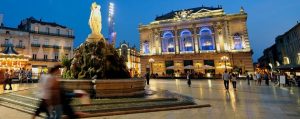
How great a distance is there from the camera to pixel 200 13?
43844mm

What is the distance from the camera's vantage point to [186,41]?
145 feet

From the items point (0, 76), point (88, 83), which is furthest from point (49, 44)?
point (88, 83)

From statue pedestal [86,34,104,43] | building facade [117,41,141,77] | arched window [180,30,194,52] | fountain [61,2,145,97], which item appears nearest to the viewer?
fountain [61,2,145,97]

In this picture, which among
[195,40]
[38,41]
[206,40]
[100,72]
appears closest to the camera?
[100,72]

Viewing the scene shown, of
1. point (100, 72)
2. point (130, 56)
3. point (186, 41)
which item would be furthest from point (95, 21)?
point (130, 56)

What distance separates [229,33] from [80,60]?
36.8 metres

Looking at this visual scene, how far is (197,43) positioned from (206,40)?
206cm

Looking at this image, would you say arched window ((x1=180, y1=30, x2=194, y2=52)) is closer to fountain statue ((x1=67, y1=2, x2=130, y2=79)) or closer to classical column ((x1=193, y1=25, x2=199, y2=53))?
classical column ((x1=193, y1=25, x2=199, y2=53))

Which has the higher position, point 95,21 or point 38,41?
point 38,41

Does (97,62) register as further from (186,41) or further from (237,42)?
(237,42)

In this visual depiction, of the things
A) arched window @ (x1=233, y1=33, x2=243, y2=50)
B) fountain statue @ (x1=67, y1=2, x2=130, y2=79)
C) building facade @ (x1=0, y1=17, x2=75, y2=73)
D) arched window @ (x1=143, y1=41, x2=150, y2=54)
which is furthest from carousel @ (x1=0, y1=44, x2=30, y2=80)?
arched window @ (x1=233, y1=33, x2=243, y2=50)

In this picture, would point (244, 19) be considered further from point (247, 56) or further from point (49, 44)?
point (49, 44)

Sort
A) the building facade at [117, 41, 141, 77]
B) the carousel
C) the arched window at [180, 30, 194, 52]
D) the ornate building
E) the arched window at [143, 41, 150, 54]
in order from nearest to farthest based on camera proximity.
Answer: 1. the carousel
2. the ornate building
3. the arched window at [180, 30, 194, 52]
4. the arched window at [143, 41, 150, 54]
5. the building facade at [117, 41, 141, 77]

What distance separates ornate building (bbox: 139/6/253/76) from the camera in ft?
131
